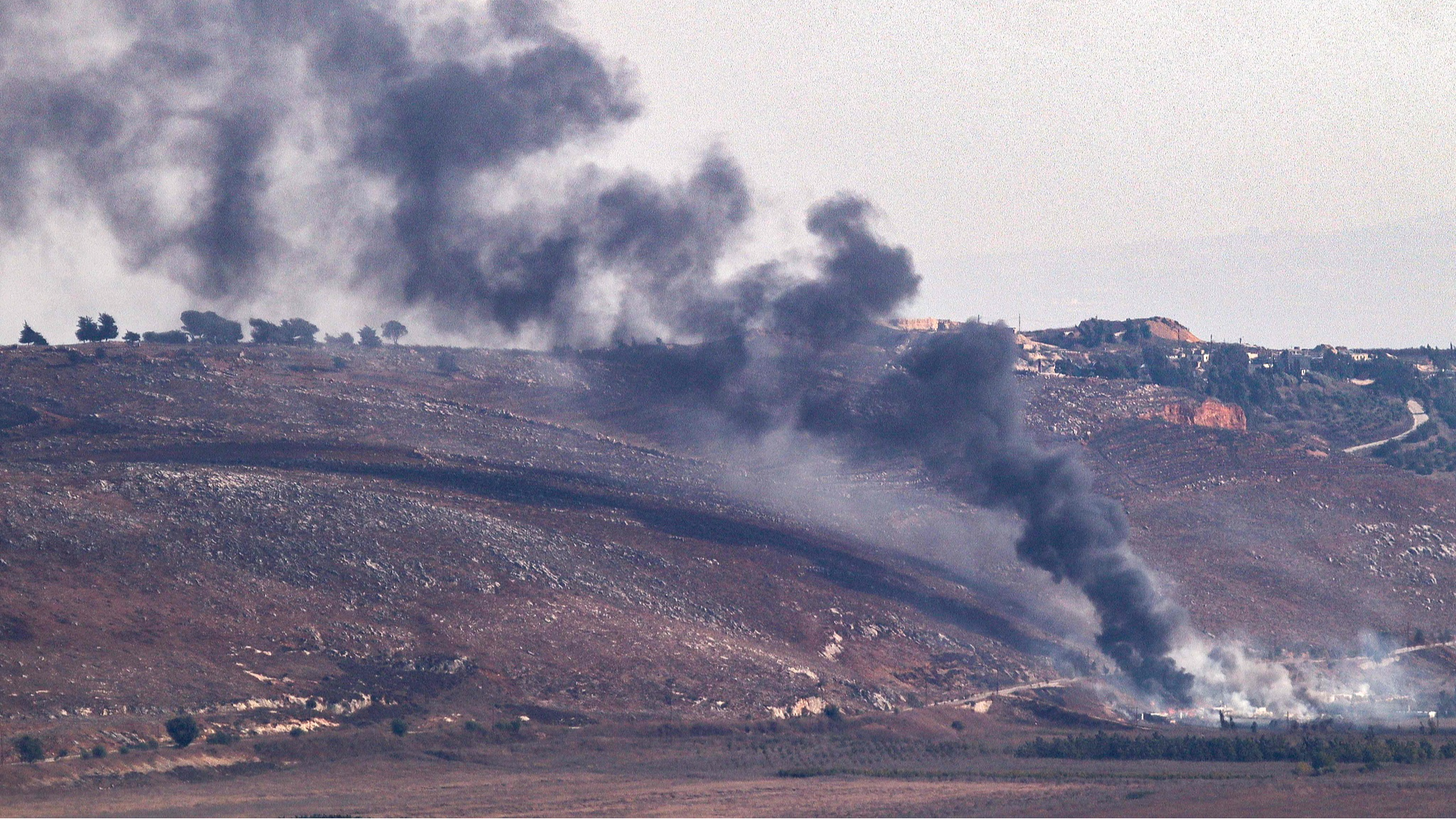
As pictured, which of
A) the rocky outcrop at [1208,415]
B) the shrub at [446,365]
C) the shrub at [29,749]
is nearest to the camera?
the shrub at [29,749]

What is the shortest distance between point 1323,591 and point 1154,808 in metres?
70.5

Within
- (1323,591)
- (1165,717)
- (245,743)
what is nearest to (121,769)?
(245,743)

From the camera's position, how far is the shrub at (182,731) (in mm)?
71750

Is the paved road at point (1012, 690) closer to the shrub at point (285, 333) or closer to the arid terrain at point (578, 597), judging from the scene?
the arid terrain at point (578, 597)

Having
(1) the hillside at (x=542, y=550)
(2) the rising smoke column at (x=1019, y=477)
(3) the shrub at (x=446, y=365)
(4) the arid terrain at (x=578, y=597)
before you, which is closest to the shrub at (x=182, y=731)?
(4) the arid terrain at (x=578, y=597)

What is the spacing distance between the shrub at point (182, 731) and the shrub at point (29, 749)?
21.2ft

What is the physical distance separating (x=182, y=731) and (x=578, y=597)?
33.9 meters

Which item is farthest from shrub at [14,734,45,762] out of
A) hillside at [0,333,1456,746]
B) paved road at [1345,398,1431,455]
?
paved road at [1345,398,1431,455]

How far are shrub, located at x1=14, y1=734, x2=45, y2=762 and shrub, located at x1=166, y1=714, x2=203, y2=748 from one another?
21.2 feet

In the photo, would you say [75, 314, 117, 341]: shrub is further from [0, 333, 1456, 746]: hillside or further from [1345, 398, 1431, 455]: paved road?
[1345, 398, 1431, 455]: paved road

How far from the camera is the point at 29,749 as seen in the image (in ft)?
219

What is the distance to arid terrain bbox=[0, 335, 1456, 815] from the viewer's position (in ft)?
233

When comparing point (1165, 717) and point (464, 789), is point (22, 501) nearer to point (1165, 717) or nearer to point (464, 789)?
point (464, 789)

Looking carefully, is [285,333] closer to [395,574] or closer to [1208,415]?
[395,574]
